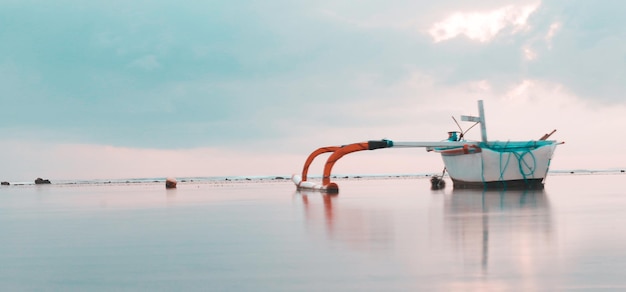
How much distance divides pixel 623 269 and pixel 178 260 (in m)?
5.45

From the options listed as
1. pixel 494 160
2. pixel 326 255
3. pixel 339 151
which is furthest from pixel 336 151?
pixel 326 255

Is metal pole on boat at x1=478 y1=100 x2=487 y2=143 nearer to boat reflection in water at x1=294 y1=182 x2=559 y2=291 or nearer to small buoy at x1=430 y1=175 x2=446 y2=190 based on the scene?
small buoy at x1=430 y1=175 x2=446 y2=190

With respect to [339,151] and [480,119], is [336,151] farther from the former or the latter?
[480,119]

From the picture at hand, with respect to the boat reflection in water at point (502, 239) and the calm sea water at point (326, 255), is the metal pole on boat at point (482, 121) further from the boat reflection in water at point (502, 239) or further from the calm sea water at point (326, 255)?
the calm sea water at point (326, 255)

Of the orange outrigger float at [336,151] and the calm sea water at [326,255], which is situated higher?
the orange outrigger float at [336,151]

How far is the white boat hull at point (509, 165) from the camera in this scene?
111 feet

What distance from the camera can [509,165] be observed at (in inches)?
1345

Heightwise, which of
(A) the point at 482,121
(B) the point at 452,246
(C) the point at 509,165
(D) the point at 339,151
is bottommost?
(B) the point at 452,246

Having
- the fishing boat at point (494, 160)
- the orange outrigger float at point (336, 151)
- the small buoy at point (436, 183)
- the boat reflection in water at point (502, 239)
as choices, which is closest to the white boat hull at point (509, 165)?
the fishing boat at point (494, 160)

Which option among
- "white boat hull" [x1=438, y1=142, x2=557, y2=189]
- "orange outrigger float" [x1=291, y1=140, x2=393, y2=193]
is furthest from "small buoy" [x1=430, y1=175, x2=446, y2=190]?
"orange outrigger float" [x1=291, y1=140, x2=393, y2=193]

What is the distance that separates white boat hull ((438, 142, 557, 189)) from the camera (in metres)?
33.8

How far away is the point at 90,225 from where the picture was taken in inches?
580

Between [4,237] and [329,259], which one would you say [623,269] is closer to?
[329,259]

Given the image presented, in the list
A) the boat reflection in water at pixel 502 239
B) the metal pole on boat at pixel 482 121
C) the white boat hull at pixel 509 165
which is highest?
the metal pole on boat at pixel 482 121
